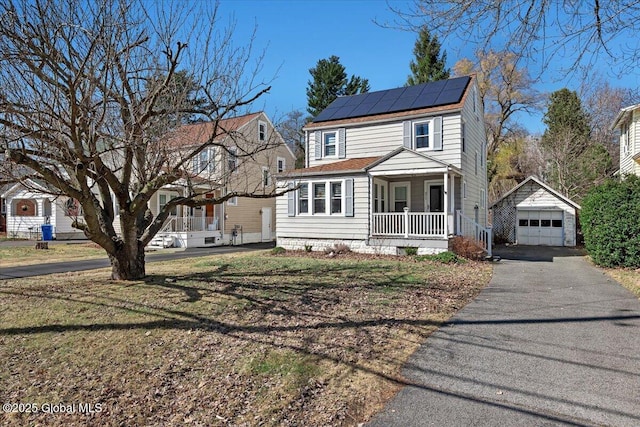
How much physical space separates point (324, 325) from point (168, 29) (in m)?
5.66

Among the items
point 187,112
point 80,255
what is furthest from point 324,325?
point 80,255

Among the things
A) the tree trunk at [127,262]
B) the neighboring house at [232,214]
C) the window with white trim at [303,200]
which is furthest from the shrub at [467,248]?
the tree trunk at [127,262]

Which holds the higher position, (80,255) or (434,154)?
(434,154)

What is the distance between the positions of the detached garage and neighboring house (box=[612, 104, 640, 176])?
3.00m

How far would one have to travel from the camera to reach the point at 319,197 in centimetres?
1564

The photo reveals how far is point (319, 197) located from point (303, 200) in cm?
76

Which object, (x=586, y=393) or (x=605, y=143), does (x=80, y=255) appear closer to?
(x=586, y=393)

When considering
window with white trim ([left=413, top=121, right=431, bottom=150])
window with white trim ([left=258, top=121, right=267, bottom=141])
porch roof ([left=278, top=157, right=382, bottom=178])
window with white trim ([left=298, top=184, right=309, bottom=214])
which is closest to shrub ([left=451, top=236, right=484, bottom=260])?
porch roof ([left=278, top=157, right=382, bottom=178])

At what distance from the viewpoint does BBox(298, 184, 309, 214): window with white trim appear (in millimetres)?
15871

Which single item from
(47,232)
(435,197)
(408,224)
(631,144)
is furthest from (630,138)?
(47,232)

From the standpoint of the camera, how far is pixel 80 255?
15.4 meters

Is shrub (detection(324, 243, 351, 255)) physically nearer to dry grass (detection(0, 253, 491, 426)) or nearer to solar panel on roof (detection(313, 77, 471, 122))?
dry grass (detection(0, 253, 491, 426))

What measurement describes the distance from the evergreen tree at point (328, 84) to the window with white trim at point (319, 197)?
21.6m

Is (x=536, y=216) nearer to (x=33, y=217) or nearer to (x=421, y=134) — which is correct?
(x=421, y=134)
